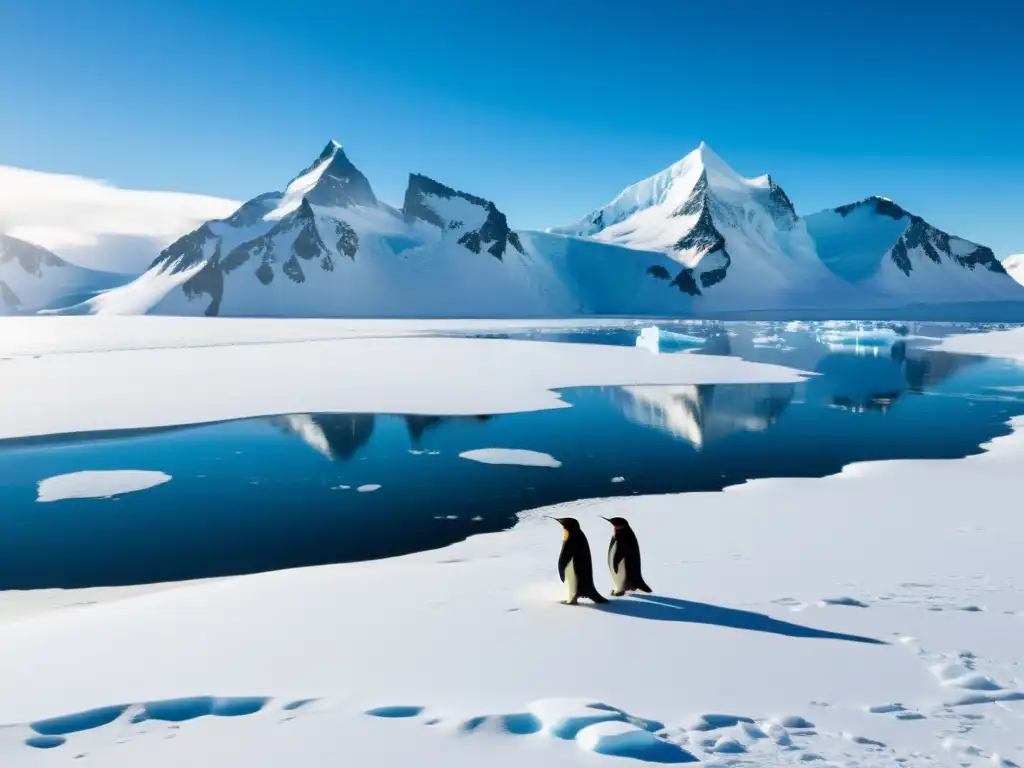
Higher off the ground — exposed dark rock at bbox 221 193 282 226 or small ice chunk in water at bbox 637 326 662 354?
exposed dark rock at bbox 221 193 282 226

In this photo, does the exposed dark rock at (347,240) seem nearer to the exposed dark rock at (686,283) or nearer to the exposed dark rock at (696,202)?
the exposed dark rock at (686,283)

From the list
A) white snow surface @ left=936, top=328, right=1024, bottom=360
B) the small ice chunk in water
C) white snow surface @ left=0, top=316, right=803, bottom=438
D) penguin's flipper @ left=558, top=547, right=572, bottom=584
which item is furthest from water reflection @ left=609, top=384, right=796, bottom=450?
white snow surface @ left=936, top=328, right=1024, bottom=360

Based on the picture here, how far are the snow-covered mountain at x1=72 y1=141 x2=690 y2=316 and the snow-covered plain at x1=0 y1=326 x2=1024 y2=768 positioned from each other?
415 feet

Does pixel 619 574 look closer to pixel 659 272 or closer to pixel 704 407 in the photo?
pixel 704 407

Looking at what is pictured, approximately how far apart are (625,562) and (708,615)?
944mm

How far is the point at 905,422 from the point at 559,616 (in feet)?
53.2

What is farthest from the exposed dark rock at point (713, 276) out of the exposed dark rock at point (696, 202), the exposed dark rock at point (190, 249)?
the exposed dark rock at point (190, 249)

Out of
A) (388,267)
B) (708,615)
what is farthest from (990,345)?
(388,267)

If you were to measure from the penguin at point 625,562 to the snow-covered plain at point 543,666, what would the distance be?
21 centimetres

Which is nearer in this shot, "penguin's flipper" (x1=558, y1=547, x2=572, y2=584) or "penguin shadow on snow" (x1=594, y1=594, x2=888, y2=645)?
"penguin shadow on snow" (x1=594, y1=594, x2=888, y2=645)

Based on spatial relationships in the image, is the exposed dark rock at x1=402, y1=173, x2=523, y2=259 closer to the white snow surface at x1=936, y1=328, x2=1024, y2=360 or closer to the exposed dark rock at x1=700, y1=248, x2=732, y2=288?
the exposed dark rock at x1=700, y1=248, x2=732, y2=288

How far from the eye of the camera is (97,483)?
12.2 m

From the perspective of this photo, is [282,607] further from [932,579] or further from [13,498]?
[13,498]

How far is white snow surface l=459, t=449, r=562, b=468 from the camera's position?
13891mm
